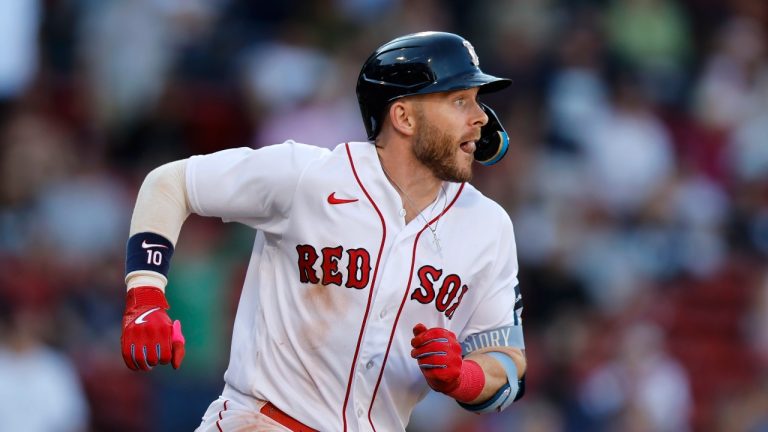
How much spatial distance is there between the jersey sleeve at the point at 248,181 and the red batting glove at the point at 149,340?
0.46m

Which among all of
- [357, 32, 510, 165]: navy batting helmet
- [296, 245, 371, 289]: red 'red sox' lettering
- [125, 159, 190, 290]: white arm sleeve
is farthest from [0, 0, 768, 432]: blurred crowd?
[357, 32, 510, 165]: navy batting helmet

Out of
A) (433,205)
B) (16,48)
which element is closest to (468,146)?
(433,205)

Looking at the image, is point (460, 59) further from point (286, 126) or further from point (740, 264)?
point (740, 264)

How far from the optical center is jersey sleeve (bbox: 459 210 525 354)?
461 cm

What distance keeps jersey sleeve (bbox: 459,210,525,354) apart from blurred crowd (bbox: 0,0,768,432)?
4054mm

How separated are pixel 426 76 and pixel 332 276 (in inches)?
28.7

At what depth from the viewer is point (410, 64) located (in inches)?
177

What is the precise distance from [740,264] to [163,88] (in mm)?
4512

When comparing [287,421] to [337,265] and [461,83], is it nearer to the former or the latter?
[337,265]

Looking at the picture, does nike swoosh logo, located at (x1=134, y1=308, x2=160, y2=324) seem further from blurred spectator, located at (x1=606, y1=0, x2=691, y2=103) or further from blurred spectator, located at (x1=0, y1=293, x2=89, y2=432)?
blurred spectator, located at (x1=606, y1=0, x2=691, y2=103)

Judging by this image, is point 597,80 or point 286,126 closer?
point 286,126

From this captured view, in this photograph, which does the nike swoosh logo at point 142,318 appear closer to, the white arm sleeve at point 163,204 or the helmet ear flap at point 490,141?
the white arm sleeve at point 163,204

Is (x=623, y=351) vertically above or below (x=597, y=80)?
below

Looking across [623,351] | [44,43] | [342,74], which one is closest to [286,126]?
[342,74]
